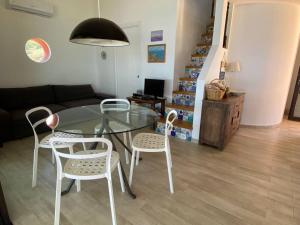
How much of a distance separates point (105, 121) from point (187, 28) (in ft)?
9.72

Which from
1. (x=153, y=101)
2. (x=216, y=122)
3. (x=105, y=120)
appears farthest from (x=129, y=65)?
(x=105, y=120)

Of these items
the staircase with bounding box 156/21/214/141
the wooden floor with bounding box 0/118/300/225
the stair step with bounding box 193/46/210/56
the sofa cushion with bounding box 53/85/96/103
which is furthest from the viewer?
the sofa cushion with bounding box 53/85/96/103

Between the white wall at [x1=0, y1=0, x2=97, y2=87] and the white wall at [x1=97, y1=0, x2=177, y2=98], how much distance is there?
681mm

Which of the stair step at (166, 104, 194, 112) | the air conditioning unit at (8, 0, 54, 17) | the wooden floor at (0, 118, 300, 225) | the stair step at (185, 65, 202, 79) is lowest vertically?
the wooden floor at (0, 118, 300, 225)

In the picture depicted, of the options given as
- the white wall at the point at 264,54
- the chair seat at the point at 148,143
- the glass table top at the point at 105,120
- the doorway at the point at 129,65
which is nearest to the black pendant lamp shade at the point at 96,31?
the glass table top at the point at 105,120

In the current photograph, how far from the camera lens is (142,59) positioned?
14.1 ft

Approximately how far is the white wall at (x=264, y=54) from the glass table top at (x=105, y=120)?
268 cm

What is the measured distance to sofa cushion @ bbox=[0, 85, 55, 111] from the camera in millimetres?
3484

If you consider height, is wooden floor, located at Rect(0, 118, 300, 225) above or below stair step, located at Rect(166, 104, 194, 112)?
below

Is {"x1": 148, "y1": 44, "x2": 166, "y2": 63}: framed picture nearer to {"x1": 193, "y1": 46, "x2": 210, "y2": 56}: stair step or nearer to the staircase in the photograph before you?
the staircase

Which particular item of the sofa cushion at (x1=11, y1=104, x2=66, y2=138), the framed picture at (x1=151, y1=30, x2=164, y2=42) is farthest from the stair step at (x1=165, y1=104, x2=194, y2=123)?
the sofa cushion at (x1=11, y1=104, x2=66, y2=138)

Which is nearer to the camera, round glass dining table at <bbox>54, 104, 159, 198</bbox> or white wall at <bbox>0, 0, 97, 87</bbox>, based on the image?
round glass dining table at <bbox>54, 104, 159, 198</bbox>

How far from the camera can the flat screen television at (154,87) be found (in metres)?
3.86

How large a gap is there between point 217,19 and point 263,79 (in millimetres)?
1627
